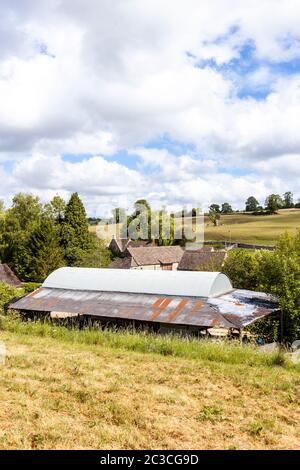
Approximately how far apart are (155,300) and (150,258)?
36.1 m

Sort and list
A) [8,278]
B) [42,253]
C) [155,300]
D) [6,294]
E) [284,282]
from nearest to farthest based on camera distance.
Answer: [284,282], [155,300], [6,294], [8,278], [42,253]

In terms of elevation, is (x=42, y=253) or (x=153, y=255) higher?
(x=42, y=253)

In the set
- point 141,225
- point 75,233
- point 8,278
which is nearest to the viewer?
point 8,278

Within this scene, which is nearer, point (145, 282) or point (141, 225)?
point (145, 282)

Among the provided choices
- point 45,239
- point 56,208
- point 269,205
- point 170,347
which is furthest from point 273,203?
point 170,347

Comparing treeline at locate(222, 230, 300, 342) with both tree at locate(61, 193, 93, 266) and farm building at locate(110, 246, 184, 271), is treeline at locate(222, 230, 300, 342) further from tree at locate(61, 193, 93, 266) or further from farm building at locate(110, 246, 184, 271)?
farm building at locate(110, 246, 184, 271)

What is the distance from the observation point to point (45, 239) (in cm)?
4391

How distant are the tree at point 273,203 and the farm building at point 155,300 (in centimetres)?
9920

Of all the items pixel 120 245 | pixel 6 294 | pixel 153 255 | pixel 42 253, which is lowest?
pixel 6 294

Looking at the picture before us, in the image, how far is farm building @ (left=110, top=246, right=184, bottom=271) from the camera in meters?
54.1

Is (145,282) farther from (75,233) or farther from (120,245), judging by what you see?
(120,245)

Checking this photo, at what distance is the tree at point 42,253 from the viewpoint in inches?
1708

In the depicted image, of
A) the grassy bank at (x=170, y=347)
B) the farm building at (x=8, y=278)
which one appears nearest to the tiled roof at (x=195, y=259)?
the farm building at (x=8, y=278)
